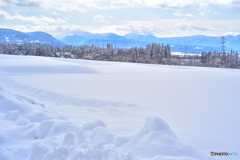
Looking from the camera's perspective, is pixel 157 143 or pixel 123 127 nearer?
pixel 157 143

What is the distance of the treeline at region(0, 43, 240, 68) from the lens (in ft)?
210

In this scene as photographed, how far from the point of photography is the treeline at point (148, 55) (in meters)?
64.0

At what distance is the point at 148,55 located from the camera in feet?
220

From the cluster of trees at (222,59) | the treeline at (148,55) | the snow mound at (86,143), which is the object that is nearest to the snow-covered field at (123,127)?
the snow mound at (86,143)

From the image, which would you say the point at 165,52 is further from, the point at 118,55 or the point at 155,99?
the point at 155,99

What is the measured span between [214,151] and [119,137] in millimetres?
1235

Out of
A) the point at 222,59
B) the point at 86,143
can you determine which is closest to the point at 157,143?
the point at 86,143

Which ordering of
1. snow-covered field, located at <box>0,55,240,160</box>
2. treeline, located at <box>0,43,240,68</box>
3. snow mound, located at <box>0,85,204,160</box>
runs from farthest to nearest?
treeline, located at <box>0,43,240,68</box>
snow-covered field, located at <box>0,55,240,160</box>
snow mound, located at <box>0,85,204,160</box>

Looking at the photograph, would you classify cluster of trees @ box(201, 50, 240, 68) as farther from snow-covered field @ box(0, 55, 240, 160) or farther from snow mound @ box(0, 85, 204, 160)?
snow mound @ box(0, 85, 204, 160)

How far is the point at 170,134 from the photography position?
2.82 metres

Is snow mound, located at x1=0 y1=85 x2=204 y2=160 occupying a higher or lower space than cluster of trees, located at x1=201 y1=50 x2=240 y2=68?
lower

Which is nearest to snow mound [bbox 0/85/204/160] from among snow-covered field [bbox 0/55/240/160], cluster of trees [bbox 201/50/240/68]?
snow-covered field [bbox 0/55/240/160]

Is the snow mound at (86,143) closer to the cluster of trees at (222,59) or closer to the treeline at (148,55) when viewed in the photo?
the treeline at (148,55)

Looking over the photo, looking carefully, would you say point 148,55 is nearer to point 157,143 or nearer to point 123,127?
point 123,127
